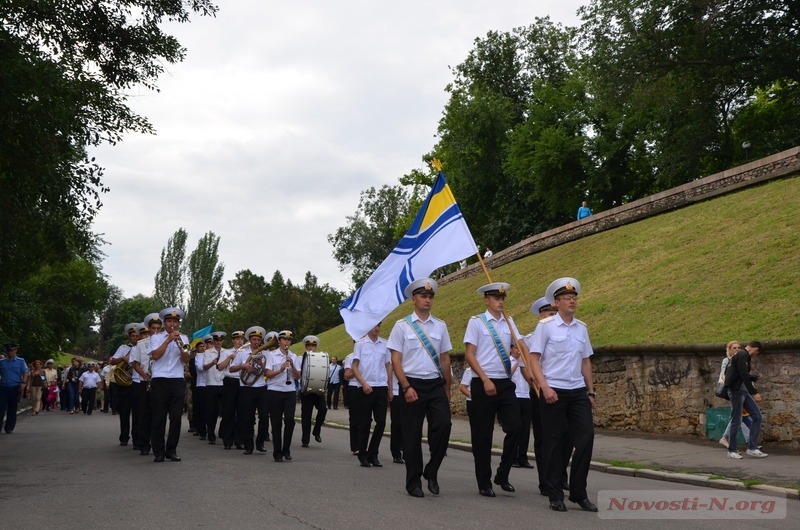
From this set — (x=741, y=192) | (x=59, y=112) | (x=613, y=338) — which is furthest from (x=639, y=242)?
(x=59, y=112)

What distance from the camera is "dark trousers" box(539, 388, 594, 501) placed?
845cm

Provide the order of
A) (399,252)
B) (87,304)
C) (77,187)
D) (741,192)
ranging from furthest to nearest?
1. (87,304)
2. (741,192)
3. (77,187)
4. (399,252)

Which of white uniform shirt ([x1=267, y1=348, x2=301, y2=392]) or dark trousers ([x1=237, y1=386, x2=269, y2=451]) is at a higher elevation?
white uniform shirt ([x1=267, y1=348, x2=301, y2=392])

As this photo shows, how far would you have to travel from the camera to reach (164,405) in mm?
12992

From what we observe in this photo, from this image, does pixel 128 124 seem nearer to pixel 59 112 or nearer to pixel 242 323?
pixel 59 112

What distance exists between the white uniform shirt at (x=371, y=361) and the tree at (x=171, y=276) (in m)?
76.9

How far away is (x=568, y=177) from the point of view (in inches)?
2215

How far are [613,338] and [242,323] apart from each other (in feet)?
314

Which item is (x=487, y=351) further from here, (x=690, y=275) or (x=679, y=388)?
(x=690, y=275)

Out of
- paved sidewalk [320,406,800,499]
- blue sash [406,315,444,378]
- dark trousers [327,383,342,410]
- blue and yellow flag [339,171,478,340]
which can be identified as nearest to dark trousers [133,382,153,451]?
blue and yellow flag [339,171,478,340]

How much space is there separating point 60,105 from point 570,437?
8.69m

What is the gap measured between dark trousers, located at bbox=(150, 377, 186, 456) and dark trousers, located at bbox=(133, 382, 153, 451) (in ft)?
4.21

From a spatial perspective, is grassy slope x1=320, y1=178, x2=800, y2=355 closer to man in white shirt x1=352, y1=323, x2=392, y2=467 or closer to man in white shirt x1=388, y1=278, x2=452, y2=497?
man in white shirt x1=352, y1=323, x2=392, y2=467

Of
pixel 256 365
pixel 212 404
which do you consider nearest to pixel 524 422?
pixel 256 365
